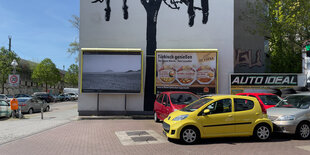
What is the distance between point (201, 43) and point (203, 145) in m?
10.7

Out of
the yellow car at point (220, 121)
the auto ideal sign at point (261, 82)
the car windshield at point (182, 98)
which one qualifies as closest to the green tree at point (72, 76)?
the auto ideal sign at point (261, 82)

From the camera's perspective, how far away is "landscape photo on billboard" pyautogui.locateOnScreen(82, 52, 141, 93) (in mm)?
15180

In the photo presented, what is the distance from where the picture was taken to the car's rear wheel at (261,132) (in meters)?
7.66

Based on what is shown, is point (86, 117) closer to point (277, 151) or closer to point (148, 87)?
point (148, 87)

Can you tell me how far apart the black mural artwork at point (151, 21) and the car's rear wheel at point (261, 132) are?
882 centimetres

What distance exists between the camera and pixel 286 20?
650 inches

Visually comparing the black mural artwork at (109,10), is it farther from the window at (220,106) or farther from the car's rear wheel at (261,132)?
the car's rear wheel at (261,132)

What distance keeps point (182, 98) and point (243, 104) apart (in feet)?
13.3

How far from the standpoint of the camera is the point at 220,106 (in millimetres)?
7492

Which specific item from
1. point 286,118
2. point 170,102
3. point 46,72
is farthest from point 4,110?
point 46,72

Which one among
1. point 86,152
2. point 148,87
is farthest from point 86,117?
point 86,152

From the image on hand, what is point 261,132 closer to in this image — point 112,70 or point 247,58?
point 112,70

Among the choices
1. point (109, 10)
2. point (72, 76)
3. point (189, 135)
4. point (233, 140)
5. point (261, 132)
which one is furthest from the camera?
point (72, 76)

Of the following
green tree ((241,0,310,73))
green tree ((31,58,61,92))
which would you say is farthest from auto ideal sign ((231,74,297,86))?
green tree ((31,58,61,92))
